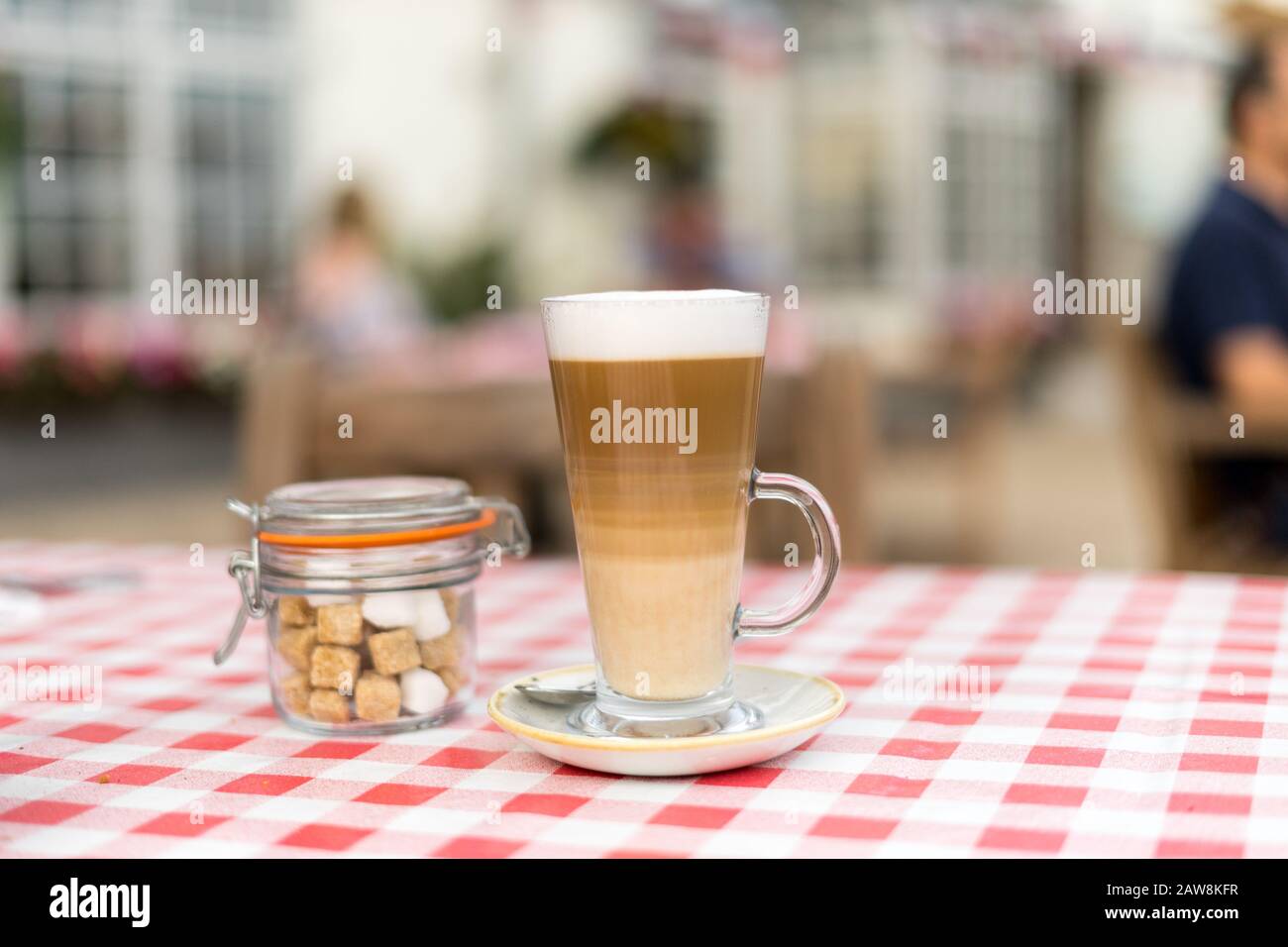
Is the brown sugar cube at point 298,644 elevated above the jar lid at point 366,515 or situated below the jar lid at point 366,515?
below

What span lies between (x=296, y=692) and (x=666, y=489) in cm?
27

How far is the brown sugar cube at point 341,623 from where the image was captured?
85 cm

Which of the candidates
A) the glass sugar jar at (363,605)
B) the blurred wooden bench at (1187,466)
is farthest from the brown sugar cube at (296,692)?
the blurred wooden bench at (1187,466)

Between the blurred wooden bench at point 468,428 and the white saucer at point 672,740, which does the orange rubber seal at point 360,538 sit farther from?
the blurred wooden bench at point 468,428

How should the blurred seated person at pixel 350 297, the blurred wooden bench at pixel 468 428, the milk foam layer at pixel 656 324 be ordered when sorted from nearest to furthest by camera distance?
the milk foam layer at pixel 656 324 < the blurred wooden bench at pixel 468 428 < the blurred seated person at pixel 350 297

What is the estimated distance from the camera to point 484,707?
0.92m

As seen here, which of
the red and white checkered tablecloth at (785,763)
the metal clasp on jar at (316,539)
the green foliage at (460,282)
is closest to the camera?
the red and white checkered tablecloth at (785,763)

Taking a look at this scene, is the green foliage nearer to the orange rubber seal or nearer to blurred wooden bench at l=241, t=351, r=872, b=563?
blurred wooden bench at l=241, t=351, r=872, b=563

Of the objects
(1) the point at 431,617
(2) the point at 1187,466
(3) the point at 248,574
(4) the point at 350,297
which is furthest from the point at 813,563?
(4) the point at 350,297

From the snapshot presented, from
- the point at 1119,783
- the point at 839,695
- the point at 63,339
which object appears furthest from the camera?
the point at 63,339
